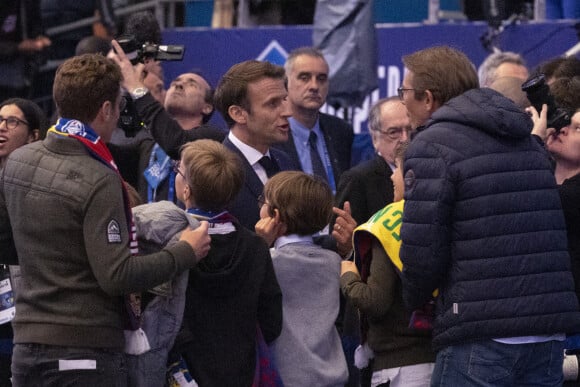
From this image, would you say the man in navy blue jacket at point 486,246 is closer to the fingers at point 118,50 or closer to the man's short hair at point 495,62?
the fingers at point 118,50

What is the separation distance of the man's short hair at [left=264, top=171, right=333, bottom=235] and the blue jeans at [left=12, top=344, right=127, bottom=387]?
40.2 inches

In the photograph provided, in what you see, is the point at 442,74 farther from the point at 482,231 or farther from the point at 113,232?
the point at 113,232

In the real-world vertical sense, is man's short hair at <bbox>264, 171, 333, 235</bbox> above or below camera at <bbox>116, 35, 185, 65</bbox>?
below

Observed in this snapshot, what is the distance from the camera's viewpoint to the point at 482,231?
4566 millimetres

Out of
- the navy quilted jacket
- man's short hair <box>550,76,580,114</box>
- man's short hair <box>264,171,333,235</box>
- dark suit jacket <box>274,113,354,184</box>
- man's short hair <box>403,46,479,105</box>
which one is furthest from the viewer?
Answer: dark suit jacket <box>274,113,354,184</box>

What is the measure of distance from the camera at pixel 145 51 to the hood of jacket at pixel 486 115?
1.99 meters

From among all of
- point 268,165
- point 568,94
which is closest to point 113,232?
point 268,165

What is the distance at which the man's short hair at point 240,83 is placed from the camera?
5844mm

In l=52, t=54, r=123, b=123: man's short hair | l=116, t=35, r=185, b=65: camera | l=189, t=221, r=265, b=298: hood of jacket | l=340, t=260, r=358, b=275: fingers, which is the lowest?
l=340, t=260, r=358, b=275: fingers

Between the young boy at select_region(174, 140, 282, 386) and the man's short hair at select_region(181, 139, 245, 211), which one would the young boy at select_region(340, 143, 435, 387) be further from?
the man's short hair at select_region(181, 139, 245, 211)

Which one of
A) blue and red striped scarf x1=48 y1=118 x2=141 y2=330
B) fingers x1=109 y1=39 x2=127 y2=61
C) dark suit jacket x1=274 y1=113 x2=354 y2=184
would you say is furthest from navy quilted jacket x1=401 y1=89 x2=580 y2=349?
dark suit jacket x1=274 y1=113 x2=354 y2=184

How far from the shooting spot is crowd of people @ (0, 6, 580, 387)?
4527mm

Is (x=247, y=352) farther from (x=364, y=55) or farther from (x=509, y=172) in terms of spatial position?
(x=364, y=55)

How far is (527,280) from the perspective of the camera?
4.59 m
